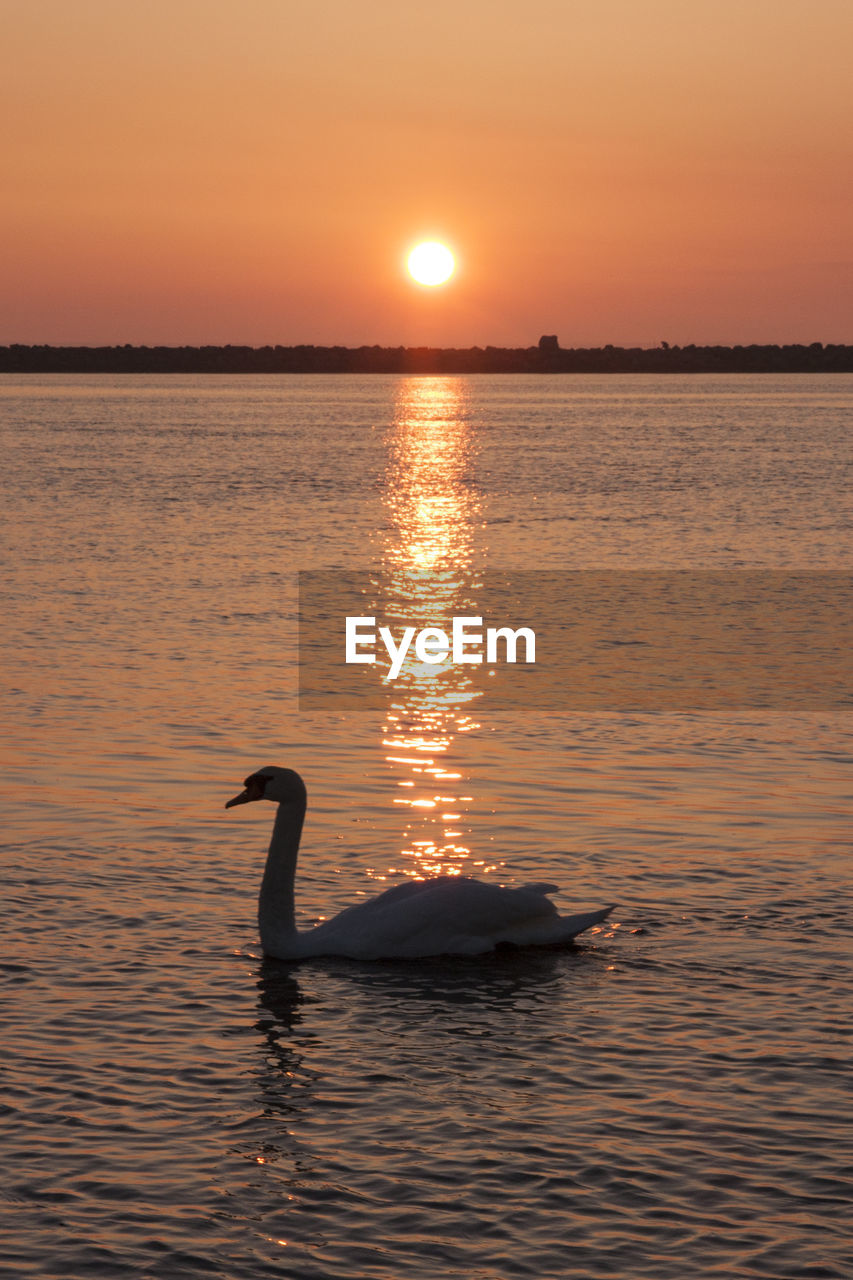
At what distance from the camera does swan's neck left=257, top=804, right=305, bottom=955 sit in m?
12.0

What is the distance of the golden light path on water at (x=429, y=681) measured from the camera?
1513 cm

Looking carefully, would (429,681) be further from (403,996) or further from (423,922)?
(403,996)

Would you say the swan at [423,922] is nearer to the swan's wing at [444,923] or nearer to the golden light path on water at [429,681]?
the swan's wing at [444,923]

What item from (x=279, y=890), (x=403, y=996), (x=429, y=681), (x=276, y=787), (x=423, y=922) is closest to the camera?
(x=403, y=996)

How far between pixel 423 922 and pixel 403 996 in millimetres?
663

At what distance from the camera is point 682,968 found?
11703 millimetres

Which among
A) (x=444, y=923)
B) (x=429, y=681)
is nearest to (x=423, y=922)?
(x=444, y=923)

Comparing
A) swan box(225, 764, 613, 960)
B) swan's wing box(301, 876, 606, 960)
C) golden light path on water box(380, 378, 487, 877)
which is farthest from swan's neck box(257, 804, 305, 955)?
golden light path on water box(380, 378, 487, 877)

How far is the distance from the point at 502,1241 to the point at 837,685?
15631 mm

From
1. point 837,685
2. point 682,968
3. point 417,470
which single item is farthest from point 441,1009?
point 417,470

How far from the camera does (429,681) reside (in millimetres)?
23453

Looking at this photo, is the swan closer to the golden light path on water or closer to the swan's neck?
the swan's neck

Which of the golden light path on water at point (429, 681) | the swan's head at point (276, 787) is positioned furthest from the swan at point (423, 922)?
the golden light path on water at point (429, 681)

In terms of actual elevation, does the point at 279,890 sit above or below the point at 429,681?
below
